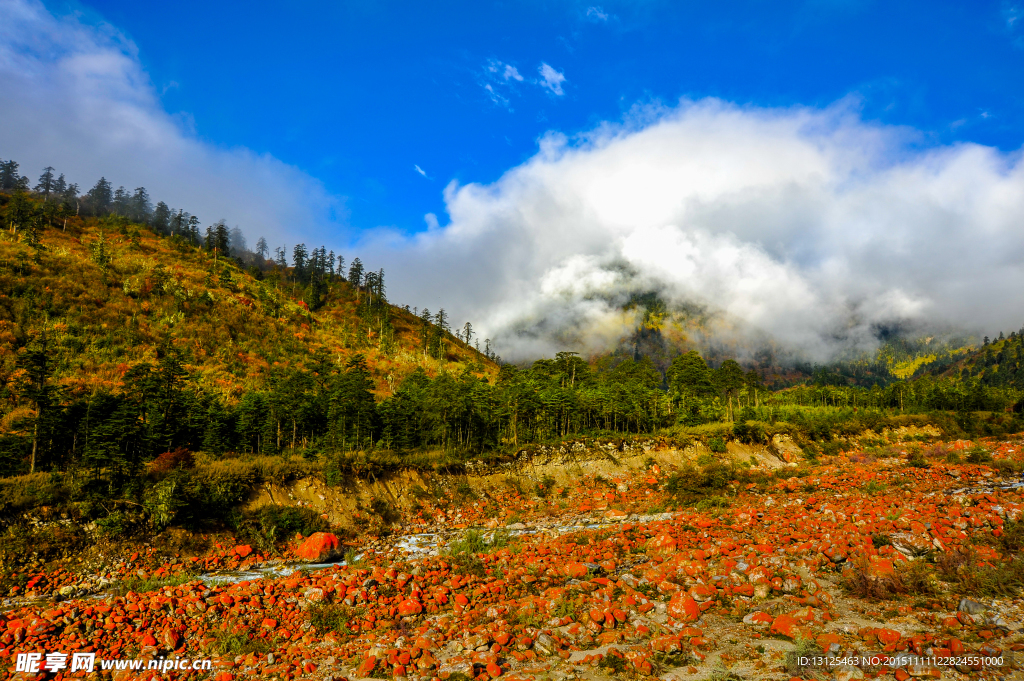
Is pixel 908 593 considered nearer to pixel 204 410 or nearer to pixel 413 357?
pixel 204 410

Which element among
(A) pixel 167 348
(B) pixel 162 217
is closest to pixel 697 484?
(A) pixel 167 348

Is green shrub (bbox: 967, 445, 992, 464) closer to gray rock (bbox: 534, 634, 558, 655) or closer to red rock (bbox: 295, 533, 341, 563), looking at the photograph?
gray rock (bbox: 534, 634, 558, 655)

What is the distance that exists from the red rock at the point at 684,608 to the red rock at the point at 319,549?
58.1 feet

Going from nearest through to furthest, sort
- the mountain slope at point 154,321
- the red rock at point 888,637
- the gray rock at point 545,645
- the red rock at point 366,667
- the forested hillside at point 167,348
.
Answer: the red rock at point 888,637
the red rock at point 366,667
the gray rock at point 545,645
the forested hillside at point 167,348
the mountain slope at point 154,321

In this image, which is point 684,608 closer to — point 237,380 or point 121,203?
point 237,380

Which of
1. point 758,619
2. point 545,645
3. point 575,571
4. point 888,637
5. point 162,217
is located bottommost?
point 575,571

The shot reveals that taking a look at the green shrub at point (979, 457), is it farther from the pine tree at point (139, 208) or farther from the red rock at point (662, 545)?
the pine tree at point (139, 208)

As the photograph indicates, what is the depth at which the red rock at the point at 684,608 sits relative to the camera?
12078mm

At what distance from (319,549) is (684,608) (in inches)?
732

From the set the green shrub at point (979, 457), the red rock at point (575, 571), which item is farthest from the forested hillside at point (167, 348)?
the green shrub at point (979, 457)

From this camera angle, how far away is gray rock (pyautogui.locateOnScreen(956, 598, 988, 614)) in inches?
405

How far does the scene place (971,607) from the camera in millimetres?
10430

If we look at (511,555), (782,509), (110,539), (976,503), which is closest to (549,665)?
(511,555)

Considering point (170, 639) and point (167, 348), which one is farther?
point (167, 348)
